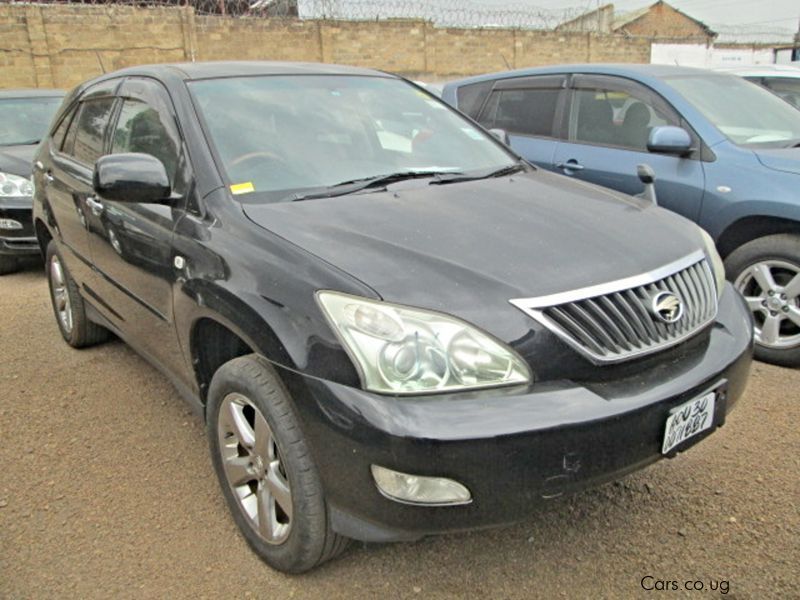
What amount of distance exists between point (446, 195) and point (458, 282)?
2.59 ft

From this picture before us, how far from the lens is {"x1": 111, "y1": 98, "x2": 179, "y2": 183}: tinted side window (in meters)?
Answer: 2.84

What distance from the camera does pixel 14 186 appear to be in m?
6.16

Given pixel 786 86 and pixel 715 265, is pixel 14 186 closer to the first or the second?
pixel 715 265

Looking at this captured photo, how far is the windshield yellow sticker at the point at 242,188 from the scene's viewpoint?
2.57m

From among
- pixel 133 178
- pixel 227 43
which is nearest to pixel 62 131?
pixel 133 178

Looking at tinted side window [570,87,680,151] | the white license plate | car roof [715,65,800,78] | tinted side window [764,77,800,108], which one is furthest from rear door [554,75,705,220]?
tinted side window [764,77,800,108]

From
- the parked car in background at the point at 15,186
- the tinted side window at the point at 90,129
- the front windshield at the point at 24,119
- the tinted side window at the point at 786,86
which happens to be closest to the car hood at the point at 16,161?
the parked car in background at the point at 15,186

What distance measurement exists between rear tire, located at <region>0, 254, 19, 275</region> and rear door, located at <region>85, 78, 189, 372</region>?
3.42 m

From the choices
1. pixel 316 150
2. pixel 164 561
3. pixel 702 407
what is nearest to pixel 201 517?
pixel 164 561

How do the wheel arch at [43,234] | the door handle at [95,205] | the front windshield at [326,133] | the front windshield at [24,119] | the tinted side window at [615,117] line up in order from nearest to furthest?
the front windshield at [326,133]
the door handle at [95,205]
the wheel arch at [43,234]
the tinted side window at [615,117]
the front windshield at [24,119]

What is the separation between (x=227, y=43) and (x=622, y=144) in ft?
56.3

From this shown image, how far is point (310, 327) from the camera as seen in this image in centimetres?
199

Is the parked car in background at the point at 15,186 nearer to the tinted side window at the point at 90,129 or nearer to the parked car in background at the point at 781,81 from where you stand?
the tinted side window at the point at 90,129

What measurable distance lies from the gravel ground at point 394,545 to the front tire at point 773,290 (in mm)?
459
